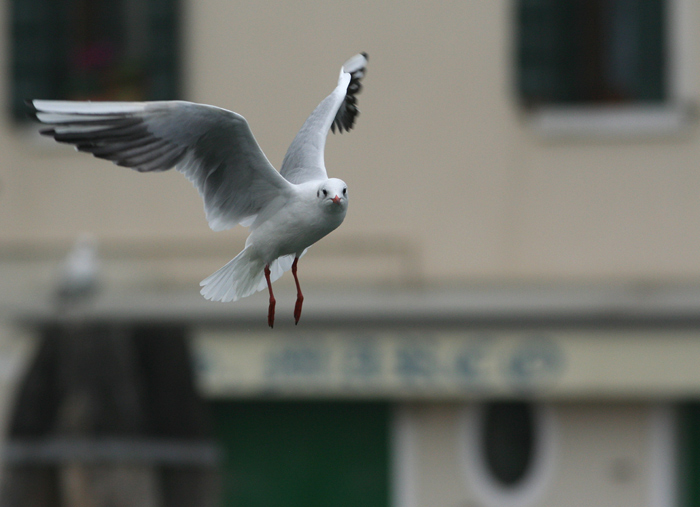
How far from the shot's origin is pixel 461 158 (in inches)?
330

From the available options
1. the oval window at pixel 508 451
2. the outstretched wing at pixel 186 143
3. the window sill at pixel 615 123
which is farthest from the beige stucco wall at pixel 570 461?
the outstretched wing at pixel 186 143

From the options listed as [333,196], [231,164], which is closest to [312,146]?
[231,164]

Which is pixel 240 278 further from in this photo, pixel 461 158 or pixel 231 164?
pixel 461 158

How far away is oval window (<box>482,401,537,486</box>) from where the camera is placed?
8867mm

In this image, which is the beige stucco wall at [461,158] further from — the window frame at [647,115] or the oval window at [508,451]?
the oval window at [508,451]

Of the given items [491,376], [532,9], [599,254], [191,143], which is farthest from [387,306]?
[191,143]

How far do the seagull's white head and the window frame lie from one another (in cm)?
645

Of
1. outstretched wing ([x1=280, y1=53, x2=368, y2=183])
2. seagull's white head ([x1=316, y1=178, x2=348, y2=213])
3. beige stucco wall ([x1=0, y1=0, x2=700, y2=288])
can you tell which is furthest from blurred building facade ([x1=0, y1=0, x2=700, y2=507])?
seagull's white head ([x1=316, y1=178, x2=348, y2=213])

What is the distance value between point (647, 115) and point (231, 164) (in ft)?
20.5

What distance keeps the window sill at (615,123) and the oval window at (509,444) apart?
2.07 m

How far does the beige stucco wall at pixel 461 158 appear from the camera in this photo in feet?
27.0

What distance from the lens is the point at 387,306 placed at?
828cm

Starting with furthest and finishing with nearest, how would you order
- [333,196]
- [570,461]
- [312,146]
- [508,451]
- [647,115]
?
[508,451] → [570,461] → [647,115] → [312,146] → [333,196]

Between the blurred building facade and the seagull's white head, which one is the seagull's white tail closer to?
the seagull's white head
